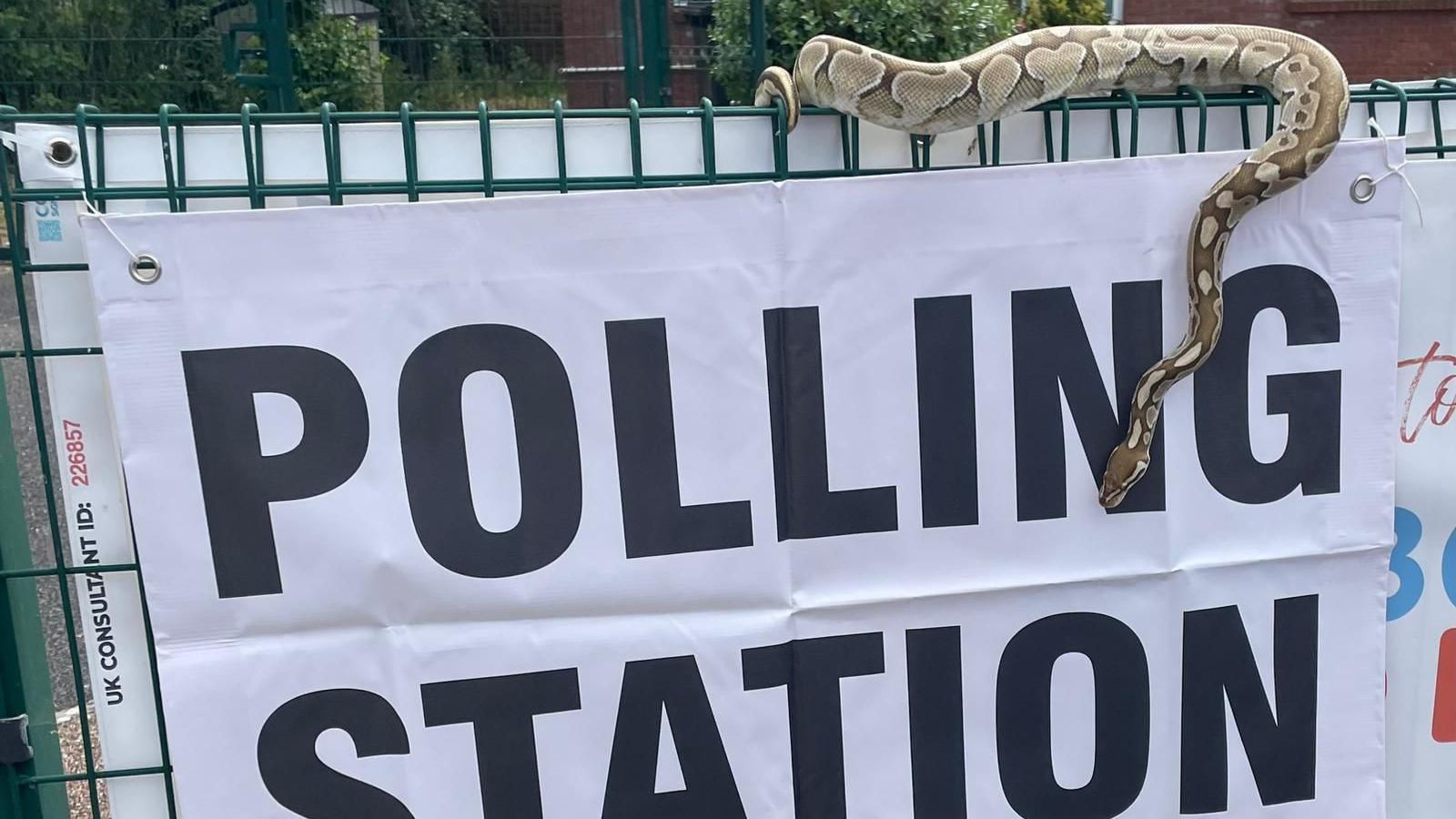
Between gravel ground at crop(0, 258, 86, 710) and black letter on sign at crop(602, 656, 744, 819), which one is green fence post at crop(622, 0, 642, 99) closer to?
gravel ground at crop(0, 258, 86, 710)

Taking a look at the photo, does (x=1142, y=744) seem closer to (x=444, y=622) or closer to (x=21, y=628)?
(x=444, y=622)

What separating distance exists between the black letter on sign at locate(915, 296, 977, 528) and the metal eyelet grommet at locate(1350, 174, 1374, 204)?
2.47ft

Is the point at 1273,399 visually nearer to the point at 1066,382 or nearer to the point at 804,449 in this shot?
the point at 1066,382

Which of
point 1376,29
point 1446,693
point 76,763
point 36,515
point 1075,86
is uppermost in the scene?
point 1376,29

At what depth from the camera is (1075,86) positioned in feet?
7.38

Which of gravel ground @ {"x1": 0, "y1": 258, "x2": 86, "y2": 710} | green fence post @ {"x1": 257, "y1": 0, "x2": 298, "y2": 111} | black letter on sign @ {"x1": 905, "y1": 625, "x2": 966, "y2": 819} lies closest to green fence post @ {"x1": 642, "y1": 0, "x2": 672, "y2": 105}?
green fence post @ {"x1": 257, "y1": 0, "x2": 298, "y2": 111}

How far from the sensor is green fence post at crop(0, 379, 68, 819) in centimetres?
207

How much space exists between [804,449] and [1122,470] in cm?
57

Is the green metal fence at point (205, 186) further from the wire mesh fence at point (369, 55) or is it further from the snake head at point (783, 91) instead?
the wire mesh fence at point (369, 55)

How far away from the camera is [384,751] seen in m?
2.06

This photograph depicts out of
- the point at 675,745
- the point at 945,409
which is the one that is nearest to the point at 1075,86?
the point at 945,409

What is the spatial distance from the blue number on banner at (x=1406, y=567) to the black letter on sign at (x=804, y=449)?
1.06 m

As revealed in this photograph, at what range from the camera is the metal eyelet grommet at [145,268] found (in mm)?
1909

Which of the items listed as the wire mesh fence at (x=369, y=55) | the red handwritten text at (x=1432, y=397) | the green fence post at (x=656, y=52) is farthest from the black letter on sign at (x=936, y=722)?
the wire mesh fence at (x=369, y=55)
